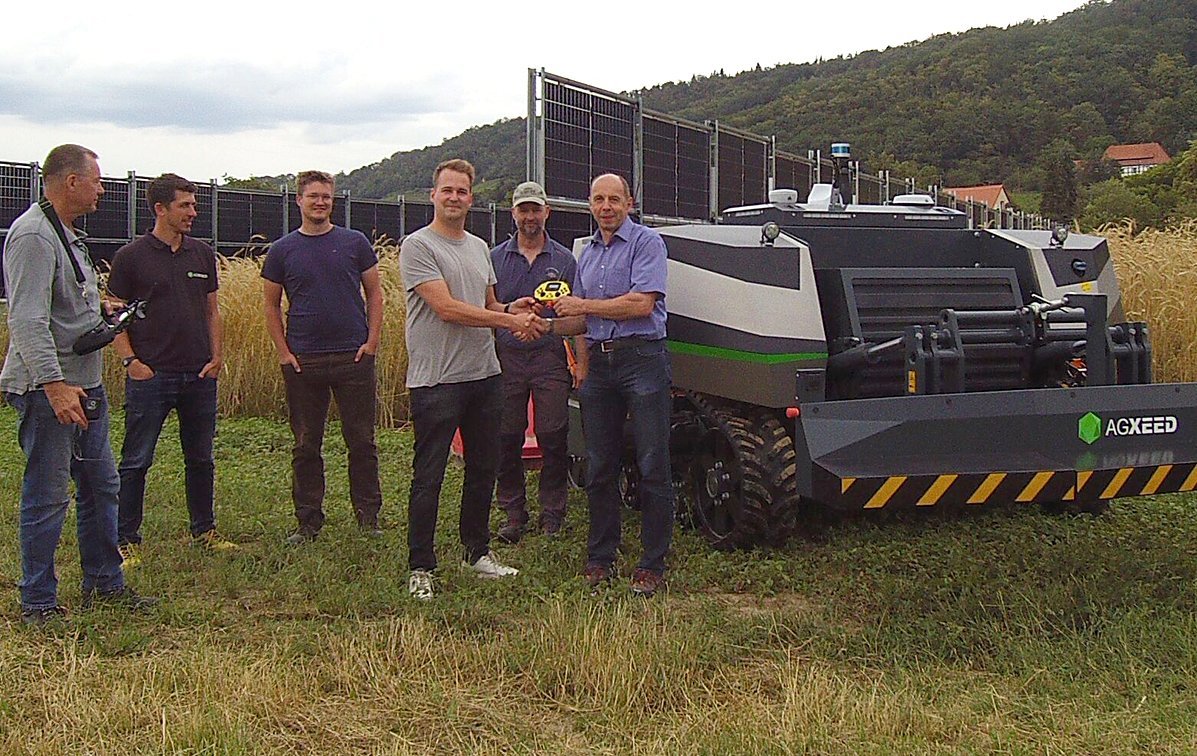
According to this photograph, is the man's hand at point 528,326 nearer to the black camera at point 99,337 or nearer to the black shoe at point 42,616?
the black camera at point 99,337

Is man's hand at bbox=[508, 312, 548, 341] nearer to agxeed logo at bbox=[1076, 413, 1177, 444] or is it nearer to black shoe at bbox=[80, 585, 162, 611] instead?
black shoe at bbox=[80, 585, 162, 611]

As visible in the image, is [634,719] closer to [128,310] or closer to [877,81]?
[128,310]

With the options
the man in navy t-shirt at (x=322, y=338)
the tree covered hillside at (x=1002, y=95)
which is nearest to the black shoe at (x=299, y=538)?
the man in navy t-shirt at (x=322, y=338)

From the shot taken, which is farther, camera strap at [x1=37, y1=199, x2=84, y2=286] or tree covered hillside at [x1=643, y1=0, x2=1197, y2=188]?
Result: tree covered hillside at [x1=643, y1=0, x2=1197, y2=188]

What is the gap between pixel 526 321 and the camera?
495 cm

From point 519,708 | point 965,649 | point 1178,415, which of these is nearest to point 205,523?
point 519,708

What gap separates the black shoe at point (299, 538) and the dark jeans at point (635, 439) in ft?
5.15

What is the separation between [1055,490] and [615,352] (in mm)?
1770

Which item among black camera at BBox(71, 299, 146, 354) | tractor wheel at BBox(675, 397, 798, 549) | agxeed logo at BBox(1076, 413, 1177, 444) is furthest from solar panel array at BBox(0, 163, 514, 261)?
agxeed logo at BBox(1076, 413, 1177, 444)

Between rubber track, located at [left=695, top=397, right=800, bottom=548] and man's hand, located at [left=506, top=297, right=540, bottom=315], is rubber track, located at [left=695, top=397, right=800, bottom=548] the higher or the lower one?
the lower one

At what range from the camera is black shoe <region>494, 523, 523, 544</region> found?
610cm

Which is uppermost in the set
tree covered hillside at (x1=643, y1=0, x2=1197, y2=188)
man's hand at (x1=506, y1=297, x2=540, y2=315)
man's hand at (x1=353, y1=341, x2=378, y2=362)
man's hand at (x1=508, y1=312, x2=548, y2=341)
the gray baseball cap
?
tree covered hillside at (x1=643, y1=0, x2=1197, y2=188)

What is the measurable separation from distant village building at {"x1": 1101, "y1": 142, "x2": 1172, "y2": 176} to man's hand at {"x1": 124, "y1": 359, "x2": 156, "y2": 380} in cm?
5473

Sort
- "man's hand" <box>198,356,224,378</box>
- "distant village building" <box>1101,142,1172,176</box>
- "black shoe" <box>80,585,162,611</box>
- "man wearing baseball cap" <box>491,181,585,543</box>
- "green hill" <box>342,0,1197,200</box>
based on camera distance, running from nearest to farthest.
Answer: "black shoe" <box>80,585,162,611</box>, "man's hand" <box>198,356,224,378</box>, "man wearing baseball cap" <box>491,181,585,543</box>, "green hill" <box>342,0,1197,200</box>, "distant village building" <box>1101,142,1172,176</box>
